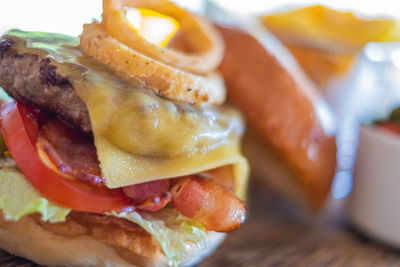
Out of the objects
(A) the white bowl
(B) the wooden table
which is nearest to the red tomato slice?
(B) the wooden table

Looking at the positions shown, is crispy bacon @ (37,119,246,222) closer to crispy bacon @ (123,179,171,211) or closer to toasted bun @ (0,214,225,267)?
crispy bacon @ (123,179,171,211)

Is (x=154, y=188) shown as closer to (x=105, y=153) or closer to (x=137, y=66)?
(x=105, y=153)

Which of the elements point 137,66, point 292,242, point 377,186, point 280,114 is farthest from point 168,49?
point 377,186

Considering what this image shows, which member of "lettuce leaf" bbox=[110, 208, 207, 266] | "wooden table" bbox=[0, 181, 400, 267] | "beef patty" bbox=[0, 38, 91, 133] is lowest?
"wooden table" bbox=[0, 181, 400, 267]

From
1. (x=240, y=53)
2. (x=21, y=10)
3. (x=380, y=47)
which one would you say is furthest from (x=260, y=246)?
(x=21, y=10)

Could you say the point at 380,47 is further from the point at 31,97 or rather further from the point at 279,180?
the point at 31,97

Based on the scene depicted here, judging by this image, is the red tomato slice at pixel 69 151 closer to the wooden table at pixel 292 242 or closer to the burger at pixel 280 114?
the wooden table at pixel 292 242
